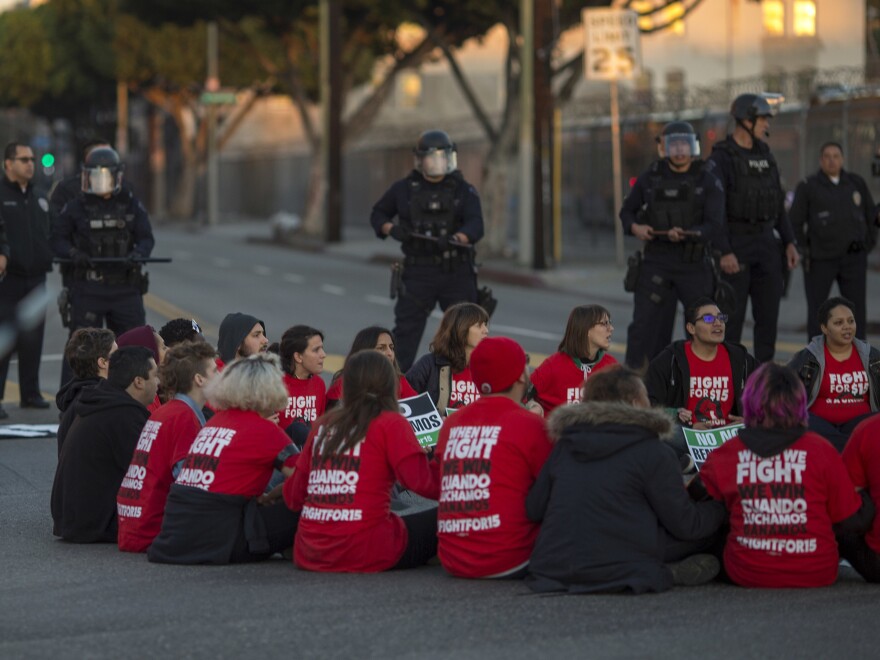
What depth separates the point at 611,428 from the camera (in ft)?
23.9

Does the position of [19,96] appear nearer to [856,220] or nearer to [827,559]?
[856,220]

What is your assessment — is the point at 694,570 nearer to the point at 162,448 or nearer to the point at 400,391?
the point at 162,448

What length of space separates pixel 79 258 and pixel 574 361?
4.91 metres

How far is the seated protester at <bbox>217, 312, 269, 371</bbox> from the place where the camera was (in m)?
10.1

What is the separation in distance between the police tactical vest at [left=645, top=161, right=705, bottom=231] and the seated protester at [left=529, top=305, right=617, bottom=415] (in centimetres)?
321

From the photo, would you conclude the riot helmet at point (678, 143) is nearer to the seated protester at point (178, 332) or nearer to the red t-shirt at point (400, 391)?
the red t-shirt at point (400, 391)

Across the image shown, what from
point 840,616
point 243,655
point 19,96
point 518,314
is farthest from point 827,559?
point 19,96

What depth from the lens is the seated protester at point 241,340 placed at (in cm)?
1009

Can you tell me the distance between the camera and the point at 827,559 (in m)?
7.39

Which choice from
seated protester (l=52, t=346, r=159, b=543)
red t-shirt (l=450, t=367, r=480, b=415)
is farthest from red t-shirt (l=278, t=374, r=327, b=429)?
seated protester (l=52, t=346, r=159, b=543)

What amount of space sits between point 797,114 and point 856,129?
1983 mm

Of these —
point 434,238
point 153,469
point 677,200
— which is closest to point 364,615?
point 153,469

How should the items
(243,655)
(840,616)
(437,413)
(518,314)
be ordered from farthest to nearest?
(518,314)
(437,413)
(840,616)
(243,655)

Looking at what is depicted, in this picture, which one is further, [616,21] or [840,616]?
[616,21]
